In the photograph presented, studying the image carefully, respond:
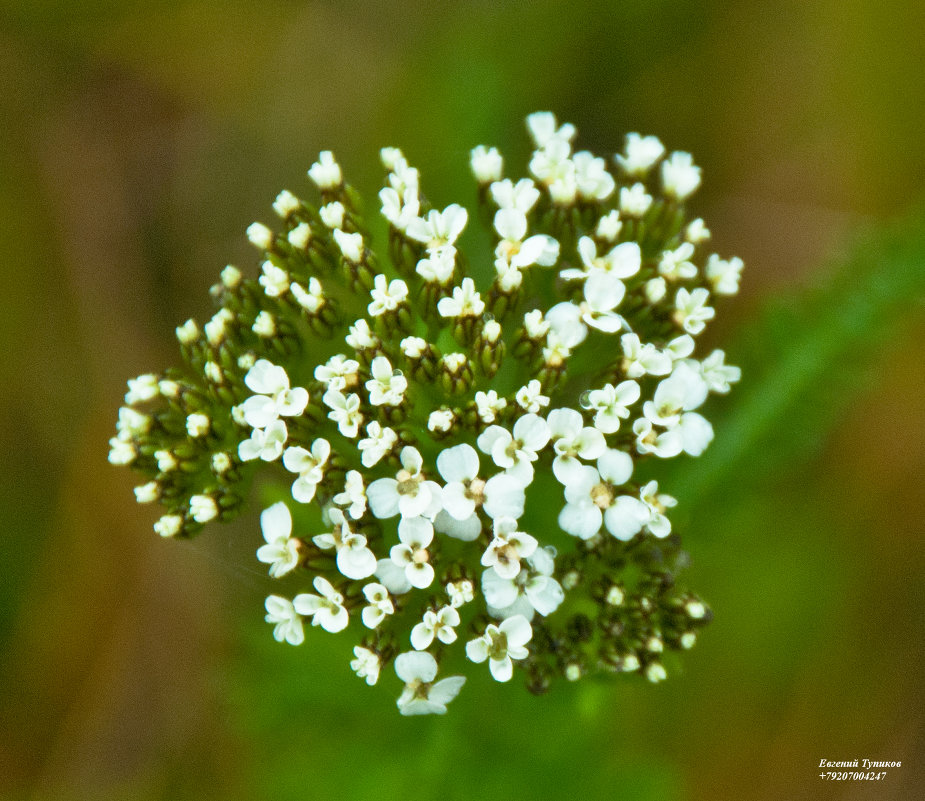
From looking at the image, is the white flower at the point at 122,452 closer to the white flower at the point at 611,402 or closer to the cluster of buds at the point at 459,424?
the cluster of buds at the point at 459,424

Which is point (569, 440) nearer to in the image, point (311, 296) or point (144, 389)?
point (311, 296)

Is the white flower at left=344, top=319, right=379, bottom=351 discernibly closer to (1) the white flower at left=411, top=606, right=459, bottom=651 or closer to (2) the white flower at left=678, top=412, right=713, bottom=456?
(1) the white flower at left=411, top=606, right=459, bottom=651

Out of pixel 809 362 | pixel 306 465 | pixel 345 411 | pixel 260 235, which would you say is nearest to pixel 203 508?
pixel 306 465

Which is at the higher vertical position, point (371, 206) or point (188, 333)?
point (371, 206)

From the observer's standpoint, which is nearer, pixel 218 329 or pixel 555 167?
pixel 218 329

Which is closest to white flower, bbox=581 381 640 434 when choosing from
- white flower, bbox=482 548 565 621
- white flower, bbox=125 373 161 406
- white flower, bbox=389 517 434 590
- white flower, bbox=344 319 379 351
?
white flower, bbox=482 548 565 621

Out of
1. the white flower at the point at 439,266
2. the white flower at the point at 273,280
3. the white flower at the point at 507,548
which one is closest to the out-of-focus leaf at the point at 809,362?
the white flower at the point at 507,548
